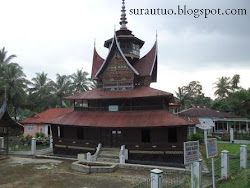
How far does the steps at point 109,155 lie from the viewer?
18734 mm

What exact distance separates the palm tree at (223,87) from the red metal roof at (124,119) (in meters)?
39.5

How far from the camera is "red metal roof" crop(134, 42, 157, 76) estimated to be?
23.0 meters

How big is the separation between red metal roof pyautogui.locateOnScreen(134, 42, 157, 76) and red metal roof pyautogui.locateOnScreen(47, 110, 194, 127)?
14.7 ft

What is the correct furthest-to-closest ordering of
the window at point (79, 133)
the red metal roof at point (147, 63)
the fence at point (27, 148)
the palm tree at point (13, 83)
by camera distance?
the palm tree at point (13, 83) < the red metal roof at point (147, 63) < the fence at point (27, 148) < the window at point (79, 133)

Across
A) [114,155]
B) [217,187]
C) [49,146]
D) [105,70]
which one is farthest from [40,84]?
[217,187]

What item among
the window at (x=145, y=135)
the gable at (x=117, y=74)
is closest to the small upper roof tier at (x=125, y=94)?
the gable at (x=117, y=74)

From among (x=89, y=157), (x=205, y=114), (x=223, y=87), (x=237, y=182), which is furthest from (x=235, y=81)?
(x=237, y=182)

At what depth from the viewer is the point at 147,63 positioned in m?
23.9

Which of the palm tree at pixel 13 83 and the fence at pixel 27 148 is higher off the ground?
the palm tree at pixel 13 83

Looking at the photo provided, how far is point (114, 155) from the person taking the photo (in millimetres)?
19062

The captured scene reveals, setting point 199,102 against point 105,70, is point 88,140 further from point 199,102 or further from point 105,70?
point 199,102

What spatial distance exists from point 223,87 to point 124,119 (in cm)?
4108

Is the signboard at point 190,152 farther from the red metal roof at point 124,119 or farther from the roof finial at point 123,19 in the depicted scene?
the roof finial at point 123,19

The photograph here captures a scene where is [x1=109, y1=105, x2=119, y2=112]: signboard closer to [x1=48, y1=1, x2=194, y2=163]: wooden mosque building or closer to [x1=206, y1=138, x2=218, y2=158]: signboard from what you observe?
[x1=48, y1=1, x2=194, y2=163]: wooden mosque building
